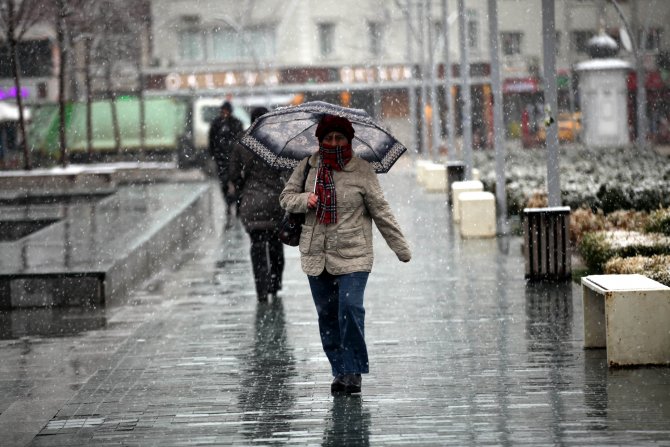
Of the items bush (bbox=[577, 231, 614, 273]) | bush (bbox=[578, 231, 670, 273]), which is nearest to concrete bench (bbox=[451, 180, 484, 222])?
bush (bbox=[577, 231, 614, 273])

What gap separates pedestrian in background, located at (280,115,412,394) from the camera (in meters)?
8.22

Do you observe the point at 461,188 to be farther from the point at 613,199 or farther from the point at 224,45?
the point at 224,45

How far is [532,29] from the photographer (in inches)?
2611

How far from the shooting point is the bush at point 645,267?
1056 cm

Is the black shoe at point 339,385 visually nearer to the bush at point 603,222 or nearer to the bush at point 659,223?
the bush at point 659,223

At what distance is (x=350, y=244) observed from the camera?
Result: 8250mm

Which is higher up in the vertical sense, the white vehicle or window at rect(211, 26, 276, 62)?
window at rect(211, 26, 276, 62)

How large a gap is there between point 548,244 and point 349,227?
18.3ft

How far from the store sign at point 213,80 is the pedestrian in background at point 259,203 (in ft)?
172

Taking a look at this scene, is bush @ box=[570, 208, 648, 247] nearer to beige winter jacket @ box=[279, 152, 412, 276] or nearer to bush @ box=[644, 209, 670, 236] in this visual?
bush @ box=[644, 209, 670, 236]

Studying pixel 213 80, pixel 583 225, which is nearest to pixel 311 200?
pixel 583 225

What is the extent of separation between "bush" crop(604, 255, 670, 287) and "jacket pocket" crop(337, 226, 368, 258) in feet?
10.3

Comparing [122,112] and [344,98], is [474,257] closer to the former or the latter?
[122,112]

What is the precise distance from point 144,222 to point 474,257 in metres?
4.89
